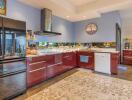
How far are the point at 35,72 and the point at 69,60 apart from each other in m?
1.79

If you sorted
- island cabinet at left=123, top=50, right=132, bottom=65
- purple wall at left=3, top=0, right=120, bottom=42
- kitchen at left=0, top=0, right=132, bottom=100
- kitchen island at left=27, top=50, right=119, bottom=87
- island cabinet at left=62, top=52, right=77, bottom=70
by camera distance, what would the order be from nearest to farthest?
kitchen at left=0, top=0, right=132, bottom=100 → kitchen island at left=27, top=50, right=119, bottom=87 → purple wall at left=3, top=0, right=120, bottom=42 → island cabinet at left=62, top=52, right=77, bottom=70 → island cabinet at left=123, top=50, right=132, bottom=65

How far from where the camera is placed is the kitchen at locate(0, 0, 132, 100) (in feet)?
7.17

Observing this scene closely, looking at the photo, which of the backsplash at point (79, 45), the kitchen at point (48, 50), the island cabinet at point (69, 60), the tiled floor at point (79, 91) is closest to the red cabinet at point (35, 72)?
the kitchen at point (48, 50)

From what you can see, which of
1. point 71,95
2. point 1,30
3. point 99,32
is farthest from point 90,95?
point 99,32

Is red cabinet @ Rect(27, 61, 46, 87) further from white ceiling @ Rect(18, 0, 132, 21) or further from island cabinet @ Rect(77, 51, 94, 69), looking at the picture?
island cabinet @ Rect(77, 51, 94, 69)

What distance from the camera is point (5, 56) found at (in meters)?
2.07

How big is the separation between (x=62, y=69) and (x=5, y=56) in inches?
86.7

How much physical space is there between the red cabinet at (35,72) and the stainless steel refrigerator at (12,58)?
23cm

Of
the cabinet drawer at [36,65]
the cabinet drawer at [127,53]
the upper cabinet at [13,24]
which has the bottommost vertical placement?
the cabinet drawer at [36,65]

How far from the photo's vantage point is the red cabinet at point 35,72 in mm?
2659

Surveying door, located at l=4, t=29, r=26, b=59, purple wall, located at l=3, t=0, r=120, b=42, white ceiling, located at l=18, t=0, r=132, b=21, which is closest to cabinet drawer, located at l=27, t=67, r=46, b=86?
door, located at l=4, t=29, r=26, b=59

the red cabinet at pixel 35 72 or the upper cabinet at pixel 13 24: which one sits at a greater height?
the upper cabinet at pixel 13 24

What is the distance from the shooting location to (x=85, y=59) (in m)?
4.64

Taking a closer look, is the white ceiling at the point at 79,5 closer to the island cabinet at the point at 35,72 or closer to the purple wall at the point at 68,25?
the purple wall at the point at 68,25
